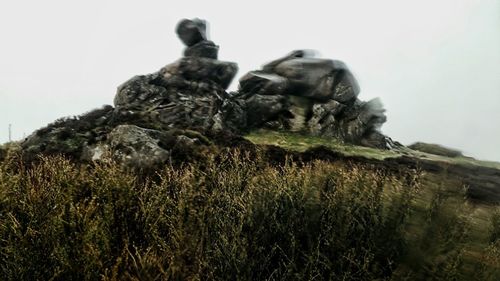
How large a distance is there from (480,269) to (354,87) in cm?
3468

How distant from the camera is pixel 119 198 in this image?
843 centimetres

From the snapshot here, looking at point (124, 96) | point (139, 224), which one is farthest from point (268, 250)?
point (124, 96)

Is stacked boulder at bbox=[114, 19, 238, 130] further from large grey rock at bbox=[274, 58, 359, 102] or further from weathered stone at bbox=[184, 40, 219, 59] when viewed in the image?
large grey rock at bbox=[274, 58, 359, 102]

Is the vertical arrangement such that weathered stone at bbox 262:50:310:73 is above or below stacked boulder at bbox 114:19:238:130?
above

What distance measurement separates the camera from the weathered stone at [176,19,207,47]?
1578 inches

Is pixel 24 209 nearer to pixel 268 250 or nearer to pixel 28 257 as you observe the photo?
pixel 28 257

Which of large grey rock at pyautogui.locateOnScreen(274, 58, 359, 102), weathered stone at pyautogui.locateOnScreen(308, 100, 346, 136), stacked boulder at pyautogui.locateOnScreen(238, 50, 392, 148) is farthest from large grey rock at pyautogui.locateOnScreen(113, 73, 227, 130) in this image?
large grey rock at pyautogui.locateOnScreen(274, 58, 359, 102)

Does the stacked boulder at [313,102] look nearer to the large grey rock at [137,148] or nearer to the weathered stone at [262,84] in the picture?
the weathered stone at [262,84]

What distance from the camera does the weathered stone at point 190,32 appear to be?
40.1 metres

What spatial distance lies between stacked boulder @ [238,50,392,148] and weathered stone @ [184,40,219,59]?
401 centimetres

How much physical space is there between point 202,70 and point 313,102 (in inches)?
402

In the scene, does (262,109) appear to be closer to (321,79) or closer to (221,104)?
(221,104)

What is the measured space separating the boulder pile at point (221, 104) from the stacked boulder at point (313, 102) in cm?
8

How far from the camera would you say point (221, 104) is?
32.5 metres
